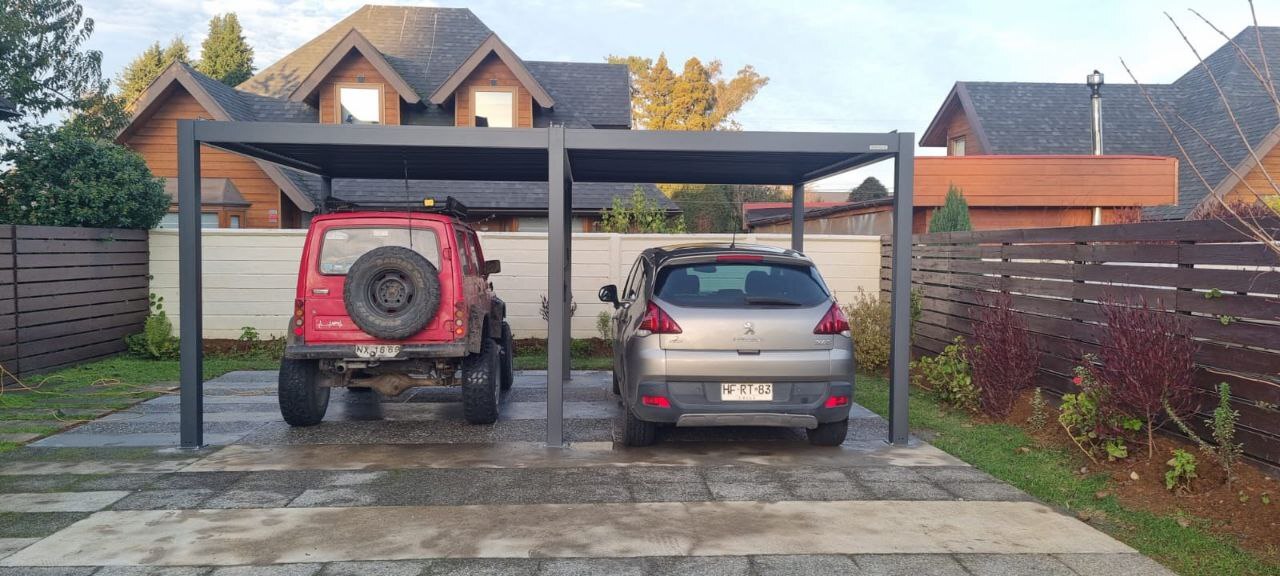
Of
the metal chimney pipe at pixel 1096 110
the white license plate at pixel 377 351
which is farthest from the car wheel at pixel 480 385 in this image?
the metal chimney pipe at pixel 1096 110

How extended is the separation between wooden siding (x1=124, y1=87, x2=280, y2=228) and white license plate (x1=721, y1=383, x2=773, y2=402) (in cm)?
1454

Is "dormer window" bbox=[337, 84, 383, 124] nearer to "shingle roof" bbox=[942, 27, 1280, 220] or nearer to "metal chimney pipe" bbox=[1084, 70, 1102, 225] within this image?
"metal chimney pipe" bbox=[1084, 70, 1102, 225]

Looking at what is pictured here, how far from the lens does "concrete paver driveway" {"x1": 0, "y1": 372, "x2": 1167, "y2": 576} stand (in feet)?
14.9

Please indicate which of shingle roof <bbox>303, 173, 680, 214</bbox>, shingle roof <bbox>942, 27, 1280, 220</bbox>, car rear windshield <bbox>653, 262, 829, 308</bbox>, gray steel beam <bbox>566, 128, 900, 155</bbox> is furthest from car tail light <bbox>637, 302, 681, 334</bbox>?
shingle roof <bbox>942, 27, 1280, 220</bbox>

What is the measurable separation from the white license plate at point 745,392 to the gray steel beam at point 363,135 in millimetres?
2544

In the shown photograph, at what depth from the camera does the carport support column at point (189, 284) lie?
23.0 ft

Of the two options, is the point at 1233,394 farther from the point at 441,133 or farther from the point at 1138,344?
the point at 441,133

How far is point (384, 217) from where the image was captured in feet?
25.3

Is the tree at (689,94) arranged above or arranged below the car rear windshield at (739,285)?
above

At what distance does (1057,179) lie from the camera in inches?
709

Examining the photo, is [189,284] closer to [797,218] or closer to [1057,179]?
[797,218]

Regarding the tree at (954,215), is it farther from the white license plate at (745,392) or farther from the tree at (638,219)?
the white license plate at (745,392)

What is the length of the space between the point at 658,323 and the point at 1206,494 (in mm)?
3664

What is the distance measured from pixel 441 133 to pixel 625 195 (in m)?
12.0
